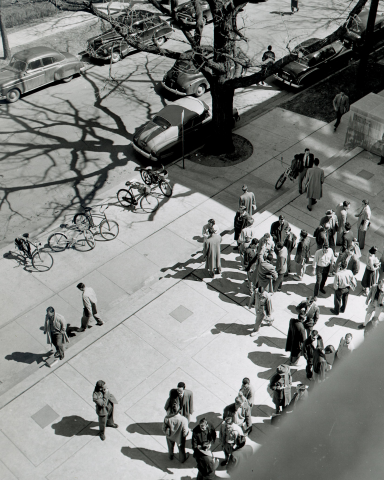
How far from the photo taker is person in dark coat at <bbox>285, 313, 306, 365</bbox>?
9961 mm

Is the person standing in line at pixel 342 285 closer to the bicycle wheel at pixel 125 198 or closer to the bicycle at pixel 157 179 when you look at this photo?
the bicycle at pixel 157 179

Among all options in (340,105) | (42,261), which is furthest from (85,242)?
(340,105)

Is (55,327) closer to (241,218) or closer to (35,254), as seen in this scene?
(35,254)

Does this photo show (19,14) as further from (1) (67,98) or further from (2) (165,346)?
(2) (165,346)

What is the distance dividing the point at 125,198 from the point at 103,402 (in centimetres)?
762

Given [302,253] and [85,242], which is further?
[85,242]

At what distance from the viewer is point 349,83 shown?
2172 centimetres

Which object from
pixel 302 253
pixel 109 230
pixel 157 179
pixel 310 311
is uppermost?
pixel 310 311

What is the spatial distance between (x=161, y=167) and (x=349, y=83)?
893 centimetres

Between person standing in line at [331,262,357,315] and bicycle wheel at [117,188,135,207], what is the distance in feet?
20.7

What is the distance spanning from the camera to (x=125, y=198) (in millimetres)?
15562

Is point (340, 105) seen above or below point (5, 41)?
above

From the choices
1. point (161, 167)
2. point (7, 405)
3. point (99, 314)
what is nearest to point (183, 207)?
point (161, 167)

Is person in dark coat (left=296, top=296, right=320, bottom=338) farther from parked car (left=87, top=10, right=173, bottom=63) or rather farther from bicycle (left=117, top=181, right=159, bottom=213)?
parked car (left=87, top=10, right=173, bottom=63)
